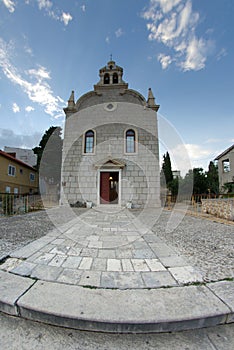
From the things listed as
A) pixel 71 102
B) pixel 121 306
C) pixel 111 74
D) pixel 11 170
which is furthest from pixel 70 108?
pixel 121 306

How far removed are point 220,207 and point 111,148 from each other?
6712 millimetres

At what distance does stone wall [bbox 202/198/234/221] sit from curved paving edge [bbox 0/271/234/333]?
5.13 m

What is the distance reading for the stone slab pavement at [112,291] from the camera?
117 centimetres

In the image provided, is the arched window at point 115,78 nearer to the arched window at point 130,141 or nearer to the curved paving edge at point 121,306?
the arched window at point 130,141

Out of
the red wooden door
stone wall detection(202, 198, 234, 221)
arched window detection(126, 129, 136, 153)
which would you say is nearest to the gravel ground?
stone wall detection(202, 198, 234, 221)

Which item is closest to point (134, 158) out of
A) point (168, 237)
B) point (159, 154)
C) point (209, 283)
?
point (159, 154)

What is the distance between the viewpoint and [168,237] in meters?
3.51

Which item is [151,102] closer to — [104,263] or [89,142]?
[89,142]

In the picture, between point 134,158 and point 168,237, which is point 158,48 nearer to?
point 134,158

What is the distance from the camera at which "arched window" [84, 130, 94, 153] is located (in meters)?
10.0

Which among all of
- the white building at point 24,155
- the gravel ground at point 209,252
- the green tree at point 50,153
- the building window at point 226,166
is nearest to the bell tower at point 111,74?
the green tree at point 50,153

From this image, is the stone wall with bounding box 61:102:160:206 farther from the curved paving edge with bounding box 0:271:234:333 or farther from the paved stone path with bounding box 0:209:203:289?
the curved paving edge with bounding box 0:271:234:333

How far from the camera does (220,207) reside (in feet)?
20.8

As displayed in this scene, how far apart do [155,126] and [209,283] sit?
379 inches
